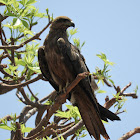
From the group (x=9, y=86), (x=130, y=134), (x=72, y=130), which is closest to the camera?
(x=72, y=130)

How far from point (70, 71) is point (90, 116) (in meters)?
0.66

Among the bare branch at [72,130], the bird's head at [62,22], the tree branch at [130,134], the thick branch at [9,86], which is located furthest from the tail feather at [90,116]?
the bird's head at [62,22]

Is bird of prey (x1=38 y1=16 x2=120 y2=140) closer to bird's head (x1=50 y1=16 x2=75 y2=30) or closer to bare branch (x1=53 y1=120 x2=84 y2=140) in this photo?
bird's head (x1=50 y1=16 x2=75 y2=30)

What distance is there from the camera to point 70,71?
354cm

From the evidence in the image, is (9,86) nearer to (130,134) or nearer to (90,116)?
(90,116)

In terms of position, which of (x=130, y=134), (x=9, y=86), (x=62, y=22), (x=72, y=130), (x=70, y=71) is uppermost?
(x=62, y=22)

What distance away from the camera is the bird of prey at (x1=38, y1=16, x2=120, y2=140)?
3.42m

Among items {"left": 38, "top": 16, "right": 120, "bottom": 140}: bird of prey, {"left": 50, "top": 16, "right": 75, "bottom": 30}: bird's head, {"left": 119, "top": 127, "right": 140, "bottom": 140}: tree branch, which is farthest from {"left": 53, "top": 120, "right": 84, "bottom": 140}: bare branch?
{"left": 50, "top": 16, "right": 75, "bottom": 30}: bird's head

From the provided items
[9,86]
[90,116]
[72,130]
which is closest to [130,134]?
[90,116]

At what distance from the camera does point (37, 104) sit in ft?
13.6

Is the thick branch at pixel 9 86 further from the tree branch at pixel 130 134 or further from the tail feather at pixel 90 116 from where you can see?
the tree branch at pixel 130 134

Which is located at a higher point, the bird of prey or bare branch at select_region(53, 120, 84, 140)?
the bird of prey

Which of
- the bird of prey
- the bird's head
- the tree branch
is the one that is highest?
the bird's head

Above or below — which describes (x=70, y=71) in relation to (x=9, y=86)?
below
